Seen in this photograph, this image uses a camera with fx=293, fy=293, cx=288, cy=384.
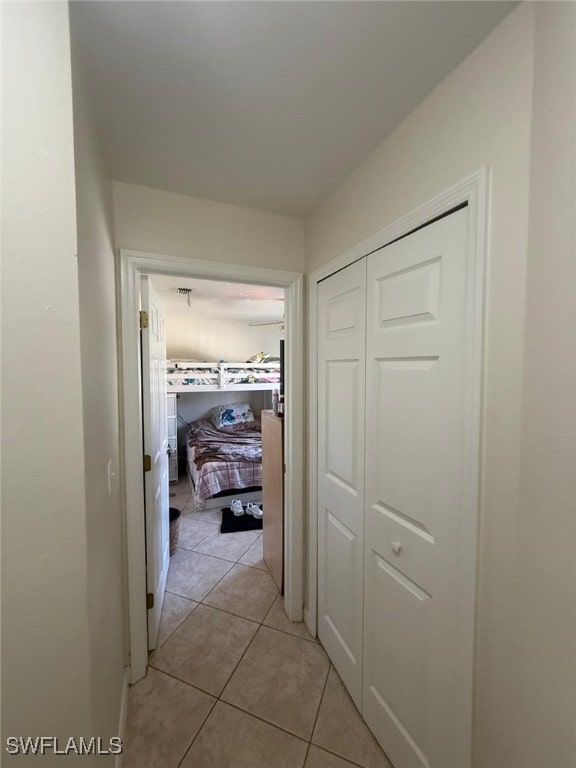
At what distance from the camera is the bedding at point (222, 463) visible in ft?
10.6

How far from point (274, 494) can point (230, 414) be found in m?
3.04

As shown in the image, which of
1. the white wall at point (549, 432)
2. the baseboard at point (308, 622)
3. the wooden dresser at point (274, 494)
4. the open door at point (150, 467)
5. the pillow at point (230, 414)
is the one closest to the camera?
the white wall at point (549, 432)

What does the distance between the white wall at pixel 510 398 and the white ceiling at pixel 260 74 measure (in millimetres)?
143

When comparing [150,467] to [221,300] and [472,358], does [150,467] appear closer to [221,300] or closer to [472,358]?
[472,358]

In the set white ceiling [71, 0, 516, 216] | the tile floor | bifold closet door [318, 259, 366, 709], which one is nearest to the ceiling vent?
white ceiling [71, 0, 516, 216]

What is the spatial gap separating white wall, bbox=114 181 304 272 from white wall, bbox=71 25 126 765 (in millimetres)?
110

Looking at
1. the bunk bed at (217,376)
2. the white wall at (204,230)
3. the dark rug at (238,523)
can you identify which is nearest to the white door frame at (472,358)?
the white wall at (204,230)

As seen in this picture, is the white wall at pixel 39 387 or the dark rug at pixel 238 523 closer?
the white wall at pixel 39 387

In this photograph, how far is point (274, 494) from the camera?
207 cm

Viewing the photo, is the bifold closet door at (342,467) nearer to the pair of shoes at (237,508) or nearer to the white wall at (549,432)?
the white wall at (549,432)

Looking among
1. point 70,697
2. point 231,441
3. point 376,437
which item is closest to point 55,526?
point 70,697

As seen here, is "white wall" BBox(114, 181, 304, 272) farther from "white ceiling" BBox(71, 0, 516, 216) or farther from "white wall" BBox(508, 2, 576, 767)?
"white wall" BBox(508, 2, 576, 767)

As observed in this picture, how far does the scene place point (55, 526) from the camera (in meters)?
0.69

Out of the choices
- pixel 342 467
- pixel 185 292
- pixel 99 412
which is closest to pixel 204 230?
pixel 99 412
